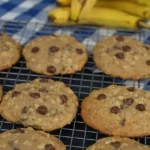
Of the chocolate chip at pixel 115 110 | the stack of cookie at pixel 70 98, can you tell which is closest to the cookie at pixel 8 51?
the stack of cookie at pixel 70 98

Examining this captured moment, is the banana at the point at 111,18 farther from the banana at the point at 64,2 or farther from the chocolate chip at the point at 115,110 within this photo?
the chocolate chip at the point at 115,110

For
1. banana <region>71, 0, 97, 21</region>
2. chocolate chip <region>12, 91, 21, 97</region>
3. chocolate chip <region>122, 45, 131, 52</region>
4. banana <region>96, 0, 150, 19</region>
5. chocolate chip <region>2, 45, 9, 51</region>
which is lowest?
chocolate chip <region>12, 91, 21, 97</region>

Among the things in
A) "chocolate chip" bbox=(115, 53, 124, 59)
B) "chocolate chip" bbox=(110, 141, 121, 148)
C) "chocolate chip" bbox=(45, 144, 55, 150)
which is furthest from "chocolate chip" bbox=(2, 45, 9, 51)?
"chocolate chip" bbox=(110, 141, 121, 148)

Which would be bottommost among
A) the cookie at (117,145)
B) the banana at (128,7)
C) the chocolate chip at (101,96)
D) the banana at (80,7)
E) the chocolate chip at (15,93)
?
the cookie at (117,145)

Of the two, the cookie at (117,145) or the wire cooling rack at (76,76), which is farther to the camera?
the wire cooling rack at (76,76)

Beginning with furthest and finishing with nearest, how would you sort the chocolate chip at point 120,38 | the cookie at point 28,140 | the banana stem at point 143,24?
1. the banana stem at point 143,24
2. the chocolate chip at point 120,38
3. the cookie at point 28,140

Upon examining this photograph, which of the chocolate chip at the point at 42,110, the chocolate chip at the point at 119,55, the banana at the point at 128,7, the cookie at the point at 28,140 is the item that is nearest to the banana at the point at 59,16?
the banana at the point at 128,7

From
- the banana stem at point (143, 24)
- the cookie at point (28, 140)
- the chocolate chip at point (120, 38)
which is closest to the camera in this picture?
the cookie at point (28, 140)

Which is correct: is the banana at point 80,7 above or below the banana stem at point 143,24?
above

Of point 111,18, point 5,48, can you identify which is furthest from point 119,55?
point 5,48

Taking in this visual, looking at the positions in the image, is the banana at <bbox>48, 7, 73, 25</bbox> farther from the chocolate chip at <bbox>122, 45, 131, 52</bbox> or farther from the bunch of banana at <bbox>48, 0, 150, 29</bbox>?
the chocolate chip at <bbox>122, 45, 131, 52</bbox>
